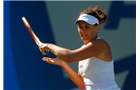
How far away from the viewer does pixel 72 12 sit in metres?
4.26

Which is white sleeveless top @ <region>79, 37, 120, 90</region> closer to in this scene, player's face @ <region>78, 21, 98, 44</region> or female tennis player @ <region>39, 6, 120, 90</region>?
female tennis player @ <region>39, 6, 120, 90</region>

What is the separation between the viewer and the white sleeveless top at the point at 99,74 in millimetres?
2547

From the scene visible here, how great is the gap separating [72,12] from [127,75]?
96 cm

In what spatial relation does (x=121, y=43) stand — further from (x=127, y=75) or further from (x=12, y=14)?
(x=12, y=14)

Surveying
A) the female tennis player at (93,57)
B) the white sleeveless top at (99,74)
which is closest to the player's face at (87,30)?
the female tennis player at (93,57)

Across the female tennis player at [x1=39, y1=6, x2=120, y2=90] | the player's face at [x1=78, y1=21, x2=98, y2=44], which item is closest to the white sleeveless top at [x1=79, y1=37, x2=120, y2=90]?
the female tennis player at [x1=39, y1=6, x2=120, y2=90]

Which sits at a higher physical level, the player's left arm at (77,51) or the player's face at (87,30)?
the player's face at (87,30)

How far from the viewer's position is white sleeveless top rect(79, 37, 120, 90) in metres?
2.55

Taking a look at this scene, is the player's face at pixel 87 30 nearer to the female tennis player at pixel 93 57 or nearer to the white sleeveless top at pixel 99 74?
the female tennis player at pixel 93 57

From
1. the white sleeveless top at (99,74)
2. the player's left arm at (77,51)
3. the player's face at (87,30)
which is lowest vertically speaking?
the white sleeveless top at (99,74)

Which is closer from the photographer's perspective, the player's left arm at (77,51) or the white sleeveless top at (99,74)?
the player's left arm at (77,51)

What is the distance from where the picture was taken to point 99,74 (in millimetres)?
2555

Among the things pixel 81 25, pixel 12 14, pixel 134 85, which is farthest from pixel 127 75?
pixel 81 25

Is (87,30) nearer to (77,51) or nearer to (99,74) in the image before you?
(77,51)
